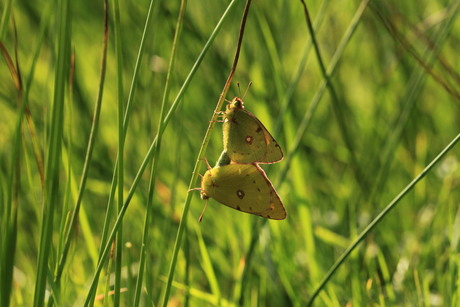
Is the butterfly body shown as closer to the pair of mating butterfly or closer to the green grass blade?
the pair of mating butterfly

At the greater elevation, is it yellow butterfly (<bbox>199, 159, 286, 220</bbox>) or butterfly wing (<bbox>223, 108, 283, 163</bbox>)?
butterfly wing (<bbox>223, 108, 283, 163</bbox>)

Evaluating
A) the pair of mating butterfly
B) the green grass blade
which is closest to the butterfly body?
the pair of mating butterfly

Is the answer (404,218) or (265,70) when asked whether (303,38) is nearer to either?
(265,70)

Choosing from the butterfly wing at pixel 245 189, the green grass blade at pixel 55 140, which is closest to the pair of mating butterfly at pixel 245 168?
the butterfly wing at pixel 245 189

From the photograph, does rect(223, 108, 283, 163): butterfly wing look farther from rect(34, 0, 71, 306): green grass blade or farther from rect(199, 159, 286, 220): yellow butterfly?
rect(34, 0, 71, 306): green grass blade

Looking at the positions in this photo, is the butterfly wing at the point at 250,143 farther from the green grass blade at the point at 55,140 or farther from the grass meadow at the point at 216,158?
the green grass blade at the point at 55,140

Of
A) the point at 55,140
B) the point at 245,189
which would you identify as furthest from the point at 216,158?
the point at 55,140

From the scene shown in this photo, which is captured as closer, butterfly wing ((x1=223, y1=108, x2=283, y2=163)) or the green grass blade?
the green grass blade
